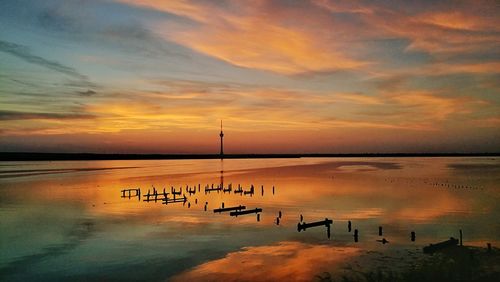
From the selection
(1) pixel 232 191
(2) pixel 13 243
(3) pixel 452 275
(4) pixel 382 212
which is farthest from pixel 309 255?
(1) pixel 232 191

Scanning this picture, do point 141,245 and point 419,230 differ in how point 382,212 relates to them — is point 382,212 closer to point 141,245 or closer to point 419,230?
point 419,230

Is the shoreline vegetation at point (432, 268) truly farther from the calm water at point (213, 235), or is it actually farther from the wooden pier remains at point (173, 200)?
the wooden pier remains at point (173, 200)

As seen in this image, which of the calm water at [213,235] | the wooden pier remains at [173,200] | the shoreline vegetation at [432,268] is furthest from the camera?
the wooden pier remains at [173,200]

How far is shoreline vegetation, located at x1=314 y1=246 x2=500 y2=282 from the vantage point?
20.0 metres

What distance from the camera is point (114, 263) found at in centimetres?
2402

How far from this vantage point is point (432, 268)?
70.5 ft

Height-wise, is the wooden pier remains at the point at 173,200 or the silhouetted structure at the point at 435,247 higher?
the silhouetted structure at the point at 435,247

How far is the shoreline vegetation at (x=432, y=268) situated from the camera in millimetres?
20000

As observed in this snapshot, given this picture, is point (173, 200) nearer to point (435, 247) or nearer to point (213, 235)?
point (213, 235)

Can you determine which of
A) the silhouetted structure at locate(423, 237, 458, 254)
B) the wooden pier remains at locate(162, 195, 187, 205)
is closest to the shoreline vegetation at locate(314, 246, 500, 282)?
the silhouetted structure at locate(423, 237, 458, 254)

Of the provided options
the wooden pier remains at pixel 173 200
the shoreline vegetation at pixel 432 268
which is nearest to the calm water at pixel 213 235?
the shoreline vegetation at pixel 432 268

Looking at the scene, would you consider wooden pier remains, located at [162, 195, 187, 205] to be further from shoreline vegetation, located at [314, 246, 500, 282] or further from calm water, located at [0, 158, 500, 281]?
shoreline vegetation, located at [314, 246, 500, 282]

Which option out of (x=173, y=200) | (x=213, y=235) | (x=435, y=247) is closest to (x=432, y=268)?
(x=435, y=247)

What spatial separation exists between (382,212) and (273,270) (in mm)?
23452
